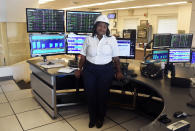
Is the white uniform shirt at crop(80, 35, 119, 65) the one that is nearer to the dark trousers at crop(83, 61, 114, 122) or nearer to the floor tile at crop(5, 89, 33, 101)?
the dark trousers at crop(83, 61, 114, 122)

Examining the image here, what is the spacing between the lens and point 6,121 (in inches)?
107

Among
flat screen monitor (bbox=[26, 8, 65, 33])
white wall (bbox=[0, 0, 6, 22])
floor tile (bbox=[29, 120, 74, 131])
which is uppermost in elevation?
white wall (bbox=[0, 0, 6, 22])

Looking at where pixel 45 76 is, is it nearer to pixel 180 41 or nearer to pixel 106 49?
pixel 106 49

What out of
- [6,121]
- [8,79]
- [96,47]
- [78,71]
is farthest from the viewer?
[8,79]

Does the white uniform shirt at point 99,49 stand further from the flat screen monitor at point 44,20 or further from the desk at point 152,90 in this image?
the flat screen monitor at point 44,20

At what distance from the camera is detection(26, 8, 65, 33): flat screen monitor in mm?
2984

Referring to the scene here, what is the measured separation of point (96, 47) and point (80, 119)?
45.6 inches

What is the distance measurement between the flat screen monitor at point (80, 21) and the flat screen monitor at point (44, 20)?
0.48 feet

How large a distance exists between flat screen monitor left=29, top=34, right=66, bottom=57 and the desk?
25cm

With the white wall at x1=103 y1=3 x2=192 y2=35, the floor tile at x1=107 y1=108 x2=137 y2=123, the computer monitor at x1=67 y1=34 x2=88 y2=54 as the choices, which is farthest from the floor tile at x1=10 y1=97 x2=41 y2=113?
the white wall at x1=103 y1=3 x2=192 y2=35

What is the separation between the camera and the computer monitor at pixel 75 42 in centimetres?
308

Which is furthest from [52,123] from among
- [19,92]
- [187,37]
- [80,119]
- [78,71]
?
[187,37]

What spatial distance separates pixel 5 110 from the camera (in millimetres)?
3064

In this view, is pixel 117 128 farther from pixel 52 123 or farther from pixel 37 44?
pixel 37 44
